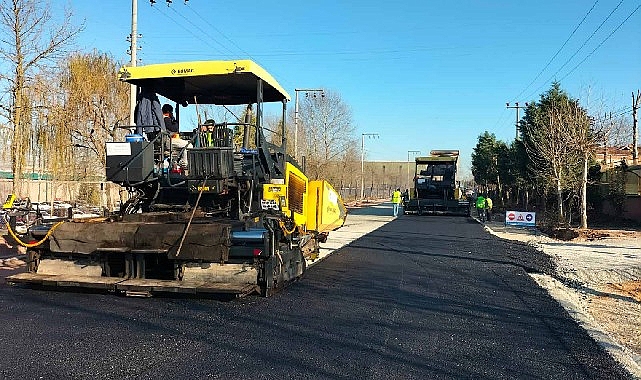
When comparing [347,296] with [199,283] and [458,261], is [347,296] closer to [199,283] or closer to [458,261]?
[199,283]

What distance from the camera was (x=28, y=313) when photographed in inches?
243

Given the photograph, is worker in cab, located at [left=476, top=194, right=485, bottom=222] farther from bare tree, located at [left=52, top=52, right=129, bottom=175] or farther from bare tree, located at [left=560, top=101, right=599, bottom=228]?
bare tree, located at [left=52, top=52, right=129, bottom=175]

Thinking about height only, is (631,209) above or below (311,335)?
above

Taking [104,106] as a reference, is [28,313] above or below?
below

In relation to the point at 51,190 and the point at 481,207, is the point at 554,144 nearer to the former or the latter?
the point at 481,207

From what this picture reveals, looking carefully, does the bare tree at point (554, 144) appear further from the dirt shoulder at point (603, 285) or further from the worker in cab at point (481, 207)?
the dirt shoulder at point (603, 285)

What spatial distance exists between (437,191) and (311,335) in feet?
93.4

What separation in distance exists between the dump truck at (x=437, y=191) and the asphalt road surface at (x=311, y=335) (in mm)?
24024

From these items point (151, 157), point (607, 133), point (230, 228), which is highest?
point (607, 133)

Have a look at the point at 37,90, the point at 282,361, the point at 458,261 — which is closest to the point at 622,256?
the point at 458,261

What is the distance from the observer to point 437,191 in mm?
33219

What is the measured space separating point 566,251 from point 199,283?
11.2m

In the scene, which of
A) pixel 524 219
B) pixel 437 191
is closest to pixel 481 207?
pixel 437 191

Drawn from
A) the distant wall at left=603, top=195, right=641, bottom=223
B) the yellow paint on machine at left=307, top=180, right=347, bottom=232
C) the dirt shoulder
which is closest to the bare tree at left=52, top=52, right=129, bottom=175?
the yellow paint on machine at left=307, top=180, right=347, bottom=232
